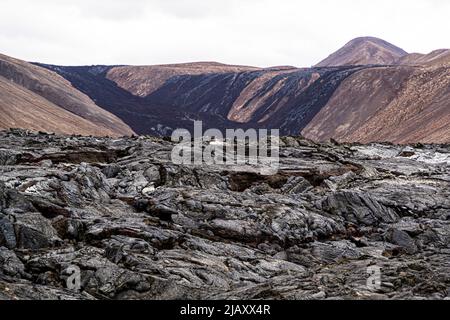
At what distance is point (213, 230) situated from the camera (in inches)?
768

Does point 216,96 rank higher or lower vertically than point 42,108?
higher

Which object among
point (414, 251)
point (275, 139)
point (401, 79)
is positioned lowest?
point (414, 251)

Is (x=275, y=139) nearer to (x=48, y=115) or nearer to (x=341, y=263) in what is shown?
(x=341, y=263)

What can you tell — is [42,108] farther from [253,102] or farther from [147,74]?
[147,74]

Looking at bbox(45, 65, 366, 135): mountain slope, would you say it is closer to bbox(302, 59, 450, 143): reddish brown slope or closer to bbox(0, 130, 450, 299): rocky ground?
bbox(302, 59, 450, 143): reddish brown slope

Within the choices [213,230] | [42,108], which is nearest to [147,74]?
[42,108]

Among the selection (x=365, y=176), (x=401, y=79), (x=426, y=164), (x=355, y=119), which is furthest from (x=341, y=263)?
(x=401, y=79)

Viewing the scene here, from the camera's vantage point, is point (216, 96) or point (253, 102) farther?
point (216, 96)

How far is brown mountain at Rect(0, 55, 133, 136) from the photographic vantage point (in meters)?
66.5

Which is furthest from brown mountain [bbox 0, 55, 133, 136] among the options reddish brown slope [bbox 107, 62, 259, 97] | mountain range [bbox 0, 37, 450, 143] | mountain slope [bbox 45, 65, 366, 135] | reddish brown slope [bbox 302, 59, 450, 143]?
reddish brown slope [bbox 107, 62, 259, 97]

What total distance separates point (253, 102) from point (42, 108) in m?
59.7

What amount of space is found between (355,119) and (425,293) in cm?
8178

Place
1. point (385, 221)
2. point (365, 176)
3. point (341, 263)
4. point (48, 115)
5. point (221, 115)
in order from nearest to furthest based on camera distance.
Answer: point (341, 263)
point (385, 221)
point (365, 176)
point (48, 115)
point (221, 115)

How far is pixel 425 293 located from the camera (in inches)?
532
